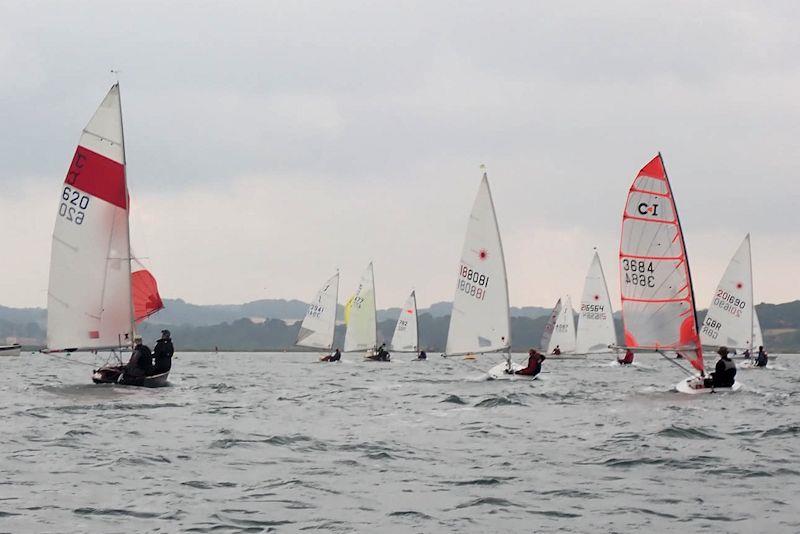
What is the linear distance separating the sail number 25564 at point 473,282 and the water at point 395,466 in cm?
1592

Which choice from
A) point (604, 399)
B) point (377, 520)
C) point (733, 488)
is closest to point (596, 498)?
point (733, 488)

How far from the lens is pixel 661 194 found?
3697cm

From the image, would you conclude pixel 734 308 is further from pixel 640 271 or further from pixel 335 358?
pixel 640 271

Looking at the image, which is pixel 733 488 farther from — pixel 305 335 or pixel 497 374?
pixel 305 335

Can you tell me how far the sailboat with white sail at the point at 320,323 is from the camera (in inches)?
3644

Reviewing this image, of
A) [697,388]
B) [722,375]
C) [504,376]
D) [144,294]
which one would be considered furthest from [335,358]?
[722,375]

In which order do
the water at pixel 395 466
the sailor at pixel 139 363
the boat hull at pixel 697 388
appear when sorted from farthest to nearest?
the boat hull at pixel 697 388 < the sailor at pixel 139 363 < the water at pixel 395 466

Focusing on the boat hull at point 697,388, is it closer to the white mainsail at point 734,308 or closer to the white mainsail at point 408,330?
the white mainsail at point 734,308

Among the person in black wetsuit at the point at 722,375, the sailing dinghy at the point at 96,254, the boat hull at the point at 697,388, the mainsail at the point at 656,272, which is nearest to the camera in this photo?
the person in black wetsuit at the point at 722,375

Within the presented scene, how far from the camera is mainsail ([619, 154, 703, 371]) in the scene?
121 feet

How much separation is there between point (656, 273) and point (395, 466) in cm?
2147

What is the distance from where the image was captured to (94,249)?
35.8 metres

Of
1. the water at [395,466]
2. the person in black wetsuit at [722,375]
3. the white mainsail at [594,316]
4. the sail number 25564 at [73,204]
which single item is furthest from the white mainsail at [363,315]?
the water at [395,466]

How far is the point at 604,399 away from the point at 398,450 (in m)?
15.9
